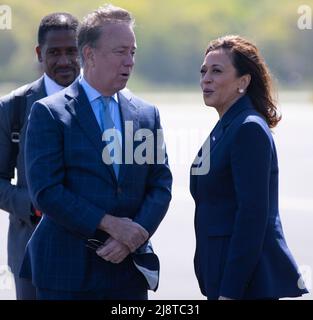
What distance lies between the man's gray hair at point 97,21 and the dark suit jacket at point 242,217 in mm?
619

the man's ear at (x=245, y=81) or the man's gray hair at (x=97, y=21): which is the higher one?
the man's gray hair at (x=97, y=21)

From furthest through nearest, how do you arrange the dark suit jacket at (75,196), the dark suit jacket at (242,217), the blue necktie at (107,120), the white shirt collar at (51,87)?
1. the white shirt collar at (51,87)
2. the blue necktie at (107,120)
3. the dark suit jacket at (75,196)
4. the dark suit jacket at (242,217)

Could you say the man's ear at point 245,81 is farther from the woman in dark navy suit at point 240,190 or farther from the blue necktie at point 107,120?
the blue necktie at point 107,120

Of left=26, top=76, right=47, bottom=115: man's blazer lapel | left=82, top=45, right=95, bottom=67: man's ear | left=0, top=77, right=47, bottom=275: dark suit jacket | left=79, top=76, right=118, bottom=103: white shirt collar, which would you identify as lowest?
left=0, top=77, right=47, bottom=275: dark suit jacket

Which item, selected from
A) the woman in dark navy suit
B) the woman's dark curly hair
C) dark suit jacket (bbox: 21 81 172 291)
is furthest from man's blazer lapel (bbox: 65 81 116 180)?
the woman's dark curly hair

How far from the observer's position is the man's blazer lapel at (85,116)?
452cm

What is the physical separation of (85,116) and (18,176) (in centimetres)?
85

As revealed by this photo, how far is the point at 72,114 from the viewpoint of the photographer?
4555 millimetres

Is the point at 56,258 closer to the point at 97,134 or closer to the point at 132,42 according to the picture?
the point at 97,134

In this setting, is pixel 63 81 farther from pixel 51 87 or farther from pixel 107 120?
pixel 107 120

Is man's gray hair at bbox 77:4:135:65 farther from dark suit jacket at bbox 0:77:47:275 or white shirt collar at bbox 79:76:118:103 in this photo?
dark suit jacket at bbox 0:77:47:275

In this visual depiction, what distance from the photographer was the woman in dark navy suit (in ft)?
14.1

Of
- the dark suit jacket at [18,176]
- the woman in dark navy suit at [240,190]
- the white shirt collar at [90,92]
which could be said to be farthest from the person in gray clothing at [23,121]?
the woman in dark navy suit at [240,190]
